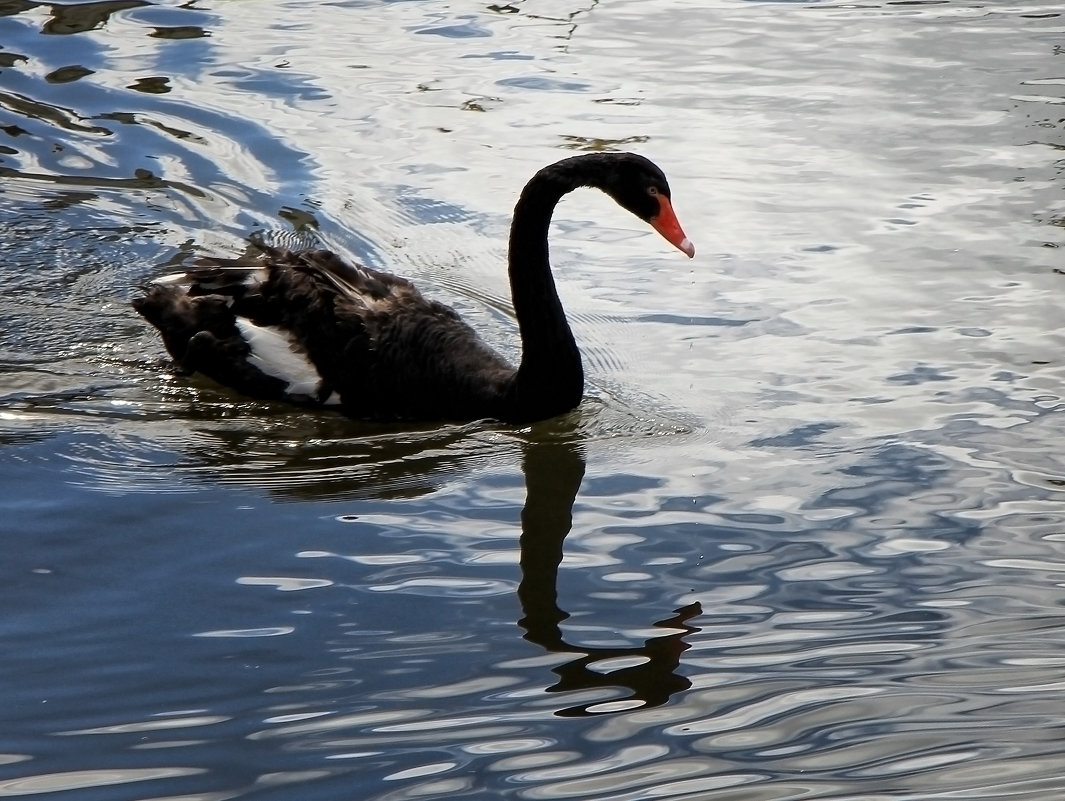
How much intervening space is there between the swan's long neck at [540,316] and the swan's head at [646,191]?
0.16 meters

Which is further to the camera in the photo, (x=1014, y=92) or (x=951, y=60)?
(x=951, y=60)

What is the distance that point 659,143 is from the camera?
8.39 metres

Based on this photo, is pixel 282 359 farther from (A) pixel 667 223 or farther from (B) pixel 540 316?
(A) pixel 667 223

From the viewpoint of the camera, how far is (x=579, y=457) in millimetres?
5332

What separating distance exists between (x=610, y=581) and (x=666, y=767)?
1030 millimetres

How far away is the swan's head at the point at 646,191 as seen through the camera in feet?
18.1

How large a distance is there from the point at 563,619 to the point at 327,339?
2111 millimetres

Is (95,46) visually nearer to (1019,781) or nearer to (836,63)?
(836,63)

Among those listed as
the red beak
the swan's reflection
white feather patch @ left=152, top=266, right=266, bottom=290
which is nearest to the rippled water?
the swan's reflection

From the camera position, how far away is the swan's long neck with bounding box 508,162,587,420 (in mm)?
5551

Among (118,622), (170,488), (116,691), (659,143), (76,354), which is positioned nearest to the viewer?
(116,691)

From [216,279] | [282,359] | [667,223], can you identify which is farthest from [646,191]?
[216,279]

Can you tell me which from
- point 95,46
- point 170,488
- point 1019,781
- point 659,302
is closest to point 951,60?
point 659,302

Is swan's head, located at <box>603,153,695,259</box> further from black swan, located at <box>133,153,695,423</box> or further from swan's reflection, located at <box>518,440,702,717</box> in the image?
swan's reflection, located at <box>518,440,702,717</box>
